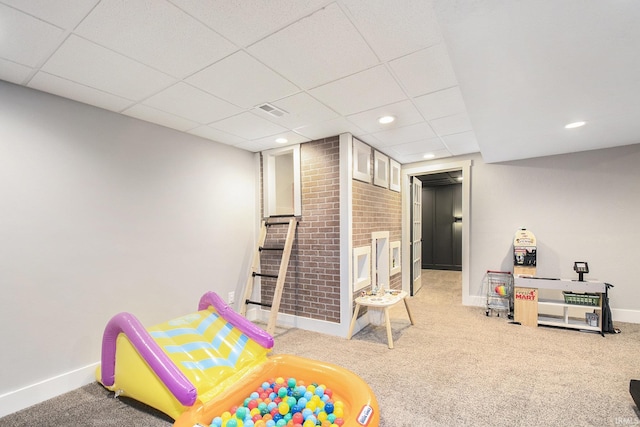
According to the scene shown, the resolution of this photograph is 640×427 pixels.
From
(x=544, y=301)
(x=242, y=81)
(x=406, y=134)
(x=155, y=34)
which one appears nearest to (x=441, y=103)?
(x=406, y=134)

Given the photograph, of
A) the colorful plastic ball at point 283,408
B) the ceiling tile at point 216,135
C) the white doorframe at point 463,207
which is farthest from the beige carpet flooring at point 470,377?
the ceiling tile at point 216,135

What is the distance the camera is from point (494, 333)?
11.2 ft

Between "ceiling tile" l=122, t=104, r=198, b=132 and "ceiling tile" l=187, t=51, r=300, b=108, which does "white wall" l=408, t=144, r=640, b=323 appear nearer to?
"ceiling tile" l=187, t=51, r=300, b=108

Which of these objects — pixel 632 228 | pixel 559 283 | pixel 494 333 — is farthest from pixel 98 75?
pixel 632 228

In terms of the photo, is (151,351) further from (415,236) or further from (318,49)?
(415,236)

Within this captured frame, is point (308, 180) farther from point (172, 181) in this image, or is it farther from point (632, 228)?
point (632, 228)

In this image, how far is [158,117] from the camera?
2854mm

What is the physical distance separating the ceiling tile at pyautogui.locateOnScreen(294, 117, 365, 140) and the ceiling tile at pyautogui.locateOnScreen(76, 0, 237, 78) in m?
1.43

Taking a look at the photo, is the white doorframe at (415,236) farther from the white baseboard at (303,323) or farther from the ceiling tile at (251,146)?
the ceiling tile at (251,146)

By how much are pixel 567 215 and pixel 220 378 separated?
4.83 metres

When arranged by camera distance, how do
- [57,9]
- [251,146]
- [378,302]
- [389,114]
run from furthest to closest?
[251,146], [378,302], [389,114], [57,9]

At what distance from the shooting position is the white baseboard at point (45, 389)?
6.81 ft

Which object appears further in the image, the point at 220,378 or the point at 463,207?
the point at 463,207

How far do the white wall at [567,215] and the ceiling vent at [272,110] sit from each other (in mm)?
3411
